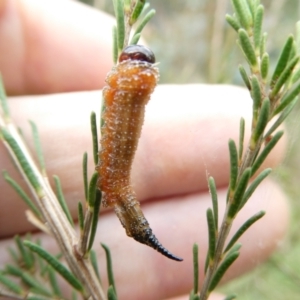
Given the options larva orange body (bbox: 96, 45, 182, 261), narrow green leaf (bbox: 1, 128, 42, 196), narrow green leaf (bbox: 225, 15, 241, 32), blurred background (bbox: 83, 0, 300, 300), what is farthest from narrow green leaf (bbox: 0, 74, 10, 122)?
blurred background (bbox: 83, 0, 300, 300)

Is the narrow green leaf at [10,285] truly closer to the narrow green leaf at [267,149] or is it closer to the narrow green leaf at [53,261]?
the narrow green leaf at [53,261]

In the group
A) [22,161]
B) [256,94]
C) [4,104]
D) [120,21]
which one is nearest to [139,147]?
[4,104]

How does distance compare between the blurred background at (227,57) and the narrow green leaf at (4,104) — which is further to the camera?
the blurred background at (227,57)

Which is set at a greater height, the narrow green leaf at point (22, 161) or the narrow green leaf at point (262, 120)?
the narrow green leaf at point (262, 120)

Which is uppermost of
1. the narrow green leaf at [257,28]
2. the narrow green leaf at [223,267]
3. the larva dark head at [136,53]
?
the narrow green leaf at [257,28]

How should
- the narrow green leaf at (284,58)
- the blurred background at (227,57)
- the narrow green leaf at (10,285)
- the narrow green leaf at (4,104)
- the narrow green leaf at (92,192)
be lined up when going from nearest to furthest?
the narrow green leaf at (284,58), the narrow green leaf at (92,192), the narrow green leaf at (10,285), the narrow green leaf at (4,104), the blurred background at (227,57)

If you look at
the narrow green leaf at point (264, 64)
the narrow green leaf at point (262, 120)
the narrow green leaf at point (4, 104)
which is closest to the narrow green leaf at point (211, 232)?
the narrow green leaf at point (262, 120)

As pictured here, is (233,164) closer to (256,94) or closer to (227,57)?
(256,94)
